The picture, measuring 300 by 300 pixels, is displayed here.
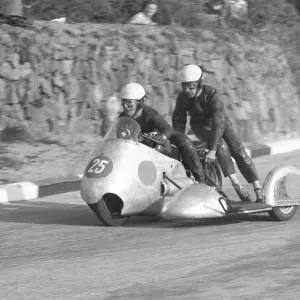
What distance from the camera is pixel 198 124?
10.5 metres

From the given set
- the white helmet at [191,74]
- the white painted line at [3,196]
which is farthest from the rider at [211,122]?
the white painted line at [3,196]

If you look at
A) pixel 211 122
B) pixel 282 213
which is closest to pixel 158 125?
pixel 211 122

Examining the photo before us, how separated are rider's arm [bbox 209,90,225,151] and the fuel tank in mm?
725

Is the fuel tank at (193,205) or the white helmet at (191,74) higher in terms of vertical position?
the white helmet at (191,74)

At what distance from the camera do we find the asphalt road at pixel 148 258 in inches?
259

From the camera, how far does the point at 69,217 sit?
10906mm

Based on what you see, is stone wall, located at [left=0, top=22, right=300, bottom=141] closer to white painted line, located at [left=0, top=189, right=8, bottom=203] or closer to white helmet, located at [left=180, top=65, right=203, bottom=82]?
white painted line, located at [left=0, top=189, right=8, bottom=203]

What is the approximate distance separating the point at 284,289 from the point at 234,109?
467 inches

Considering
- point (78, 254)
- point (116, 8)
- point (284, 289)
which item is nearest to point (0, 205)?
point (78, 254)

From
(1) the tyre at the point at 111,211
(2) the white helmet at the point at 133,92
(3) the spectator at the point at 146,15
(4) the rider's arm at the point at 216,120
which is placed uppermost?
(2) the white helmet at the point at 133,92

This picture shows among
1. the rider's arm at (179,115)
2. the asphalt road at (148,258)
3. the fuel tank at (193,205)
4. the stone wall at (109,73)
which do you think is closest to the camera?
the asphalt road at (148,258)

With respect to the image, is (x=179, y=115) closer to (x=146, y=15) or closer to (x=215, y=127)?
(x=215, y=127)

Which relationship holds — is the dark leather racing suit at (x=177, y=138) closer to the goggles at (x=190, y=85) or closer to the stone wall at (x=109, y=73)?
the goggles at (x=190, y=85)

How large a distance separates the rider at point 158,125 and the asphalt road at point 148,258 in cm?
62
